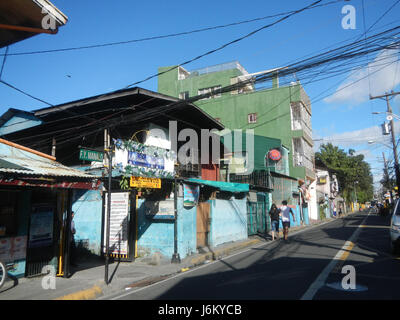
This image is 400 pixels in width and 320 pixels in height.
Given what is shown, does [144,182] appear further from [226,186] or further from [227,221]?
[227,221]

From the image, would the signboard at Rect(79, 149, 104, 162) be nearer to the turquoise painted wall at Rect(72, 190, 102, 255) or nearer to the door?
the turquoise painted wall at Rect(72, 190, 102, 255)

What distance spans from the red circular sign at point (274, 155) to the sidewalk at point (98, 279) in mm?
15608

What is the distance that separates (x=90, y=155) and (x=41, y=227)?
275cm

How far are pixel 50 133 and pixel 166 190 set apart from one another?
7352mm

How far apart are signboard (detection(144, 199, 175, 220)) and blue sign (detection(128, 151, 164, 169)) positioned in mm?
1422

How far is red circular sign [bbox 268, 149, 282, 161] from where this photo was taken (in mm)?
25934

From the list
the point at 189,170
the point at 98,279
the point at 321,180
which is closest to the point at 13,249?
the point at 98,279

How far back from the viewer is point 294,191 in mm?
29344

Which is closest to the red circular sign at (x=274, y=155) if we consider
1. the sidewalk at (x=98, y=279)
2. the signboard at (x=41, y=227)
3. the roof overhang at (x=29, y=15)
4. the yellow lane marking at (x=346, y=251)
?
the yellow lane marking at (x=346, y=251)

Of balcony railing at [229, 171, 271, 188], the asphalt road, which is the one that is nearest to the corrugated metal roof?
the asphalt road

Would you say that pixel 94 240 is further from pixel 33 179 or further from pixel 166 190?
pixel 33 179

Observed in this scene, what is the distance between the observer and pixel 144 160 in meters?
11.0
